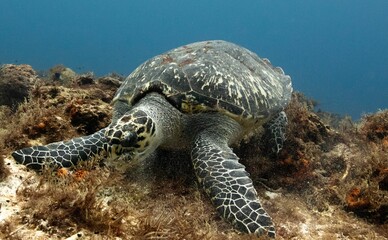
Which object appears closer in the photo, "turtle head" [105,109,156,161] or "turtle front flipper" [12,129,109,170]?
"turtle front flipper" [12,129,109,170]

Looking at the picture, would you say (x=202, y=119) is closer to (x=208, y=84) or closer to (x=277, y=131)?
(x=208, y=84)

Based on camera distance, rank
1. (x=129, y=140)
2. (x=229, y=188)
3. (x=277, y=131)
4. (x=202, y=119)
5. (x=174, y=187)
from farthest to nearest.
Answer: (x=277, y=131)
(x=202, y=119)
(x=174, y=187)
(x=129, y=140)
(x=229, y=188)

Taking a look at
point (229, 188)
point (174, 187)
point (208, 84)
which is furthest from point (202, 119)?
point (229, 188)

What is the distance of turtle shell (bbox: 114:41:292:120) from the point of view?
514cm

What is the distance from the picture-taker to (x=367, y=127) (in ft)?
22.3

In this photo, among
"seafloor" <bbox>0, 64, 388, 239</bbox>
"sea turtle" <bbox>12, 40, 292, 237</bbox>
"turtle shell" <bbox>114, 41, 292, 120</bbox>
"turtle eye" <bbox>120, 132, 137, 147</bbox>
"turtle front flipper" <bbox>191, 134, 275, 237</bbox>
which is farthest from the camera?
"turtle shell" <bbox>114, 41, 292, 120</bbox>

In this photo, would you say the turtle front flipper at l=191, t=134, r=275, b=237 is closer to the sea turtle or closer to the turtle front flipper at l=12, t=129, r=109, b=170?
the sea turtle

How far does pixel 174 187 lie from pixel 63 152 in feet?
5.14

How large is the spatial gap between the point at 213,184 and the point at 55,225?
1959 millimetres

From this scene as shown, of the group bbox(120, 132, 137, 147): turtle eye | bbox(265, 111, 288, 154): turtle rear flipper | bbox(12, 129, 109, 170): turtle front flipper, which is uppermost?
bbox(265, 111, 288, 154): turtle rear flipper

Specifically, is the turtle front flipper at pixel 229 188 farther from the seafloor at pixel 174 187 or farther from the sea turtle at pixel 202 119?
the seafloor at pixel 174 187

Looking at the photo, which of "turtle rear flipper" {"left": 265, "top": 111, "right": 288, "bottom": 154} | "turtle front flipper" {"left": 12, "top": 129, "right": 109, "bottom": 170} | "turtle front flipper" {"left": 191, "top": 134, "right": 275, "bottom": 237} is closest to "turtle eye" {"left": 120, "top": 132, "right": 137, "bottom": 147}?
"turtle front flipper" {"left": 12, "top": 129, "right": 109, "bottom": 170}

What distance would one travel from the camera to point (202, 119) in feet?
17.0

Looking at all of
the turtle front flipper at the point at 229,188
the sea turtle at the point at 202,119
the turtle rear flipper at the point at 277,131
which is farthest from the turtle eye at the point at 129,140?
the turtle rear flipper at the point at 277,131
